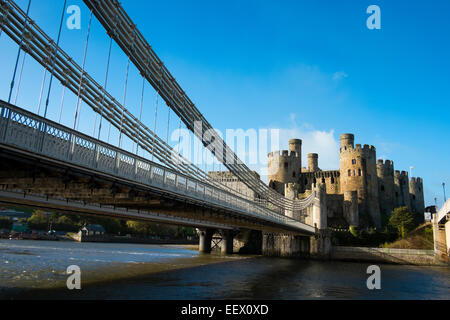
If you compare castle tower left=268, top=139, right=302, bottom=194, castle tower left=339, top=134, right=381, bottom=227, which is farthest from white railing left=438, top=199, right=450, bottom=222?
castle tower left=268, top=139, right=302, bottom=194

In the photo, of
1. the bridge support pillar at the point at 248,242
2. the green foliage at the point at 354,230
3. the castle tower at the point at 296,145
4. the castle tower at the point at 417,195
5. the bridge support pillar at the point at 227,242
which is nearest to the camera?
the green foliage at the point at 354,230

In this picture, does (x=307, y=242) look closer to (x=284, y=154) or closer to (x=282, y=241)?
(x=282, y=241)

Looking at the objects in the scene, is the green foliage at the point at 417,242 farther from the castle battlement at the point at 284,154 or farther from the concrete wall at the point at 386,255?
the castle battlement at the point at 284,154

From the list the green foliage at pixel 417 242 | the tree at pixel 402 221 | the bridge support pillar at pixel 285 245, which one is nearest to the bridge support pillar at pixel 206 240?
the bridge support pillar at pixel 285 245

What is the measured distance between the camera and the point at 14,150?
8.34m

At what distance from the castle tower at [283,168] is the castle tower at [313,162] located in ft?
12.9

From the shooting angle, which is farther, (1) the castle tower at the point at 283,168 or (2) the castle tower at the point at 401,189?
(1) the castle tower at the point at 283,168

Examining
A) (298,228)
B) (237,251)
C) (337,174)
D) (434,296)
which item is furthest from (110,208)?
(337,174)

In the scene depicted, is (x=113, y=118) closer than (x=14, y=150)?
No

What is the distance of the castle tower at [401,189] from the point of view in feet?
217

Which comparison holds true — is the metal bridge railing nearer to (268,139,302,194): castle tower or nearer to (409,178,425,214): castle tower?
(268,139,302,194): castle tower

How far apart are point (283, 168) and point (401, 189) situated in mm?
21323
